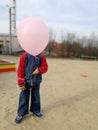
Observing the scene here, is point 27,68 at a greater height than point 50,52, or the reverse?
point 27,68

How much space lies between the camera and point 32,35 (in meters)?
2.87

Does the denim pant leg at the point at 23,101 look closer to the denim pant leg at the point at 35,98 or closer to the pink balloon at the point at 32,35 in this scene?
the denim pant leg at the point at 35,98

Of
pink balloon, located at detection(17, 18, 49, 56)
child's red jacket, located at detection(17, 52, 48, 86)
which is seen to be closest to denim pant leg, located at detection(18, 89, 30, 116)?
child's red jacket, located at detection(17, 52, 48, 86)

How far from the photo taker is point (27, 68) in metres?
3.12

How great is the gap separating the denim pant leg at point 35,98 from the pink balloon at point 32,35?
66cm

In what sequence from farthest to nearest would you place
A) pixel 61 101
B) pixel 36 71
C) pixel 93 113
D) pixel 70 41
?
pixel 70 41
pixel 61 101
pixel 93 113
pixel 36 71

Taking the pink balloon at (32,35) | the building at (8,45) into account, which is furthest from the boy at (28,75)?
the building at (8,45)

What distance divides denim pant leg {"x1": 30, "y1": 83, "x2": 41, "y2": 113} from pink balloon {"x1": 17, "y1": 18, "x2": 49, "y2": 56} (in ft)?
2.17

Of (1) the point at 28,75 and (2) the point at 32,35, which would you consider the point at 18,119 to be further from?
(2) the point at 32,35

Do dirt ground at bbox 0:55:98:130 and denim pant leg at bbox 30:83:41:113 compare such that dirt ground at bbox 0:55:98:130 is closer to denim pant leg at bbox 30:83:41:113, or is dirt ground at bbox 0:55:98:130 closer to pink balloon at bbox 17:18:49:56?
denim pant leg at bbox 30:83:41:113

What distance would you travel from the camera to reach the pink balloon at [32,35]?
286cm

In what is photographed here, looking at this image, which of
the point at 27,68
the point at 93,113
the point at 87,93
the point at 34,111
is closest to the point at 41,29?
the point at 27,68

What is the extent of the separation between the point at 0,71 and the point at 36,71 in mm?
5241

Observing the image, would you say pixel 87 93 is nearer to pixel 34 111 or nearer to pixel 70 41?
pixel 34 111
